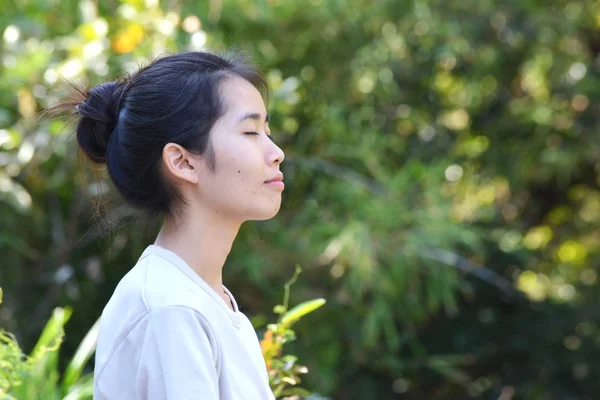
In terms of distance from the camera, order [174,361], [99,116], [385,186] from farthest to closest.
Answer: [385,186] → [99,116] → [174,361]

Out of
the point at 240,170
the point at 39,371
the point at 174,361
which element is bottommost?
the point at 39,371

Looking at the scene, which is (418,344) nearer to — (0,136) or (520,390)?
(520,390)

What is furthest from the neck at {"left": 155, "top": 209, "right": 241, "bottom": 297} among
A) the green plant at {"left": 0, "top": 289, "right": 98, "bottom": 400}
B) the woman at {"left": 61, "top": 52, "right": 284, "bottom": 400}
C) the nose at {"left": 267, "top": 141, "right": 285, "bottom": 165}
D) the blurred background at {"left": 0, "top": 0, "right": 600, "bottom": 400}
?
the blurred background at {"left": 0, "top": 0, "right": 600, "bottom": 400}

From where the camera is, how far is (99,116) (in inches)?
53.2

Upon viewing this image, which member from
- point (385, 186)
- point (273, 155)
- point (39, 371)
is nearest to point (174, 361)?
point (273, 155)

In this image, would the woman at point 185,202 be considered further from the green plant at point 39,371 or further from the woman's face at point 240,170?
the green plant at point 39,371

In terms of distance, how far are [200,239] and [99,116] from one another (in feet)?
0.85

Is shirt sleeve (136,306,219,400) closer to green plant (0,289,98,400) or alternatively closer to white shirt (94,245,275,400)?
white shirt (94,245,275,400)

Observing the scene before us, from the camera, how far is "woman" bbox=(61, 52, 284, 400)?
3.66 feet

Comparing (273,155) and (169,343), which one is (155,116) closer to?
(273,155)

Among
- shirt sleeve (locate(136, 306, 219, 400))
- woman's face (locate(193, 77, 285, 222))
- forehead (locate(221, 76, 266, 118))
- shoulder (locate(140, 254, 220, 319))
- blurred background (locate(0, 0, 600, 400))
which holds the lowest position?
blurred background (locate(0, 0, 600, 400))

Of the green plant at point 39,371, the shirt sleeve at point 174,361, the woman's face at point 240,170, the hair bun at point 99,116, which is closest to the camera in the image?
the shirt sleeve at point 174,361

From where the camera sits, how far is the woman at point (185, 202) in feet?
3.66

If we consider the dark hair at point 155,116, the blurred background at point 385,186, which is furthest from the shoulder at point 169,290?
the blurred background at point 385,186
